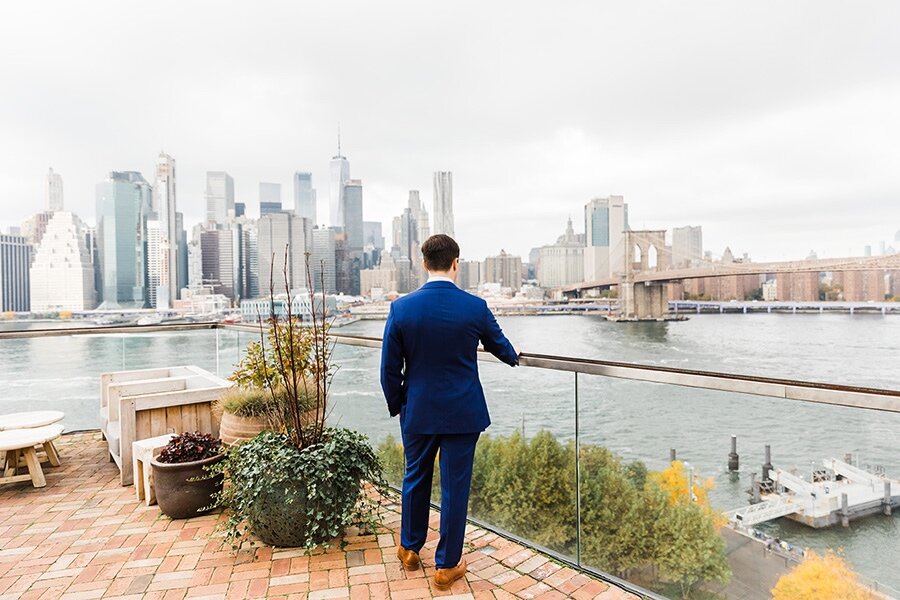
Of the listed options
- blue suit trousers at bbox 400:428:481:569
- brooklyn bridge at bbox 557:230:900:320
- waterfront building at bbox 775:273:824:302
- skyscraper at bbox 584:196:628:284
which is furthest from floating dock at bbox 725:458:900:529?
waterfront building at bbox 775:273:824:302

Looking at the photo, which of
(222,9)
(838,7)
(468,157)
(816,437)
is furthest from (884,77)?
(816,437)

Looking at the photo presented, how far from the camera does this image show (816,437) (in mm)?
1832

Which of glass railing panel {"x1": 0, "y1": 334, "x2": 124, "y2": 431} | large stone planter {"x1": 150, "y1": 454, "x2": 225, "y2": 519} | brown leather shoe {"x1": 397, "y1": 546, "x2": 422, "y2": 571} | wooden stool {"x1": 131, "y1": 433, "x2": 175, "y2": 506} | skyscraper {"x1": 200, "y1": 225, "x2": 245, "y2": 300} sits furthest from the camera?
skyscraper {"x1": 200, "y1": 225, "x2": 245, "y2": 300}

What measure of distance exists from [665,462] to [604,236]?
143ft

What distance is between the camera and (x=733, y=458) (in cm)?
202

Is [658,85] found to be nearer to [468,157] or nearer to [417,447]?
[468,157]

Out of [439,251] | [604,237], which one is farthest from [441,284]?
[604,237]

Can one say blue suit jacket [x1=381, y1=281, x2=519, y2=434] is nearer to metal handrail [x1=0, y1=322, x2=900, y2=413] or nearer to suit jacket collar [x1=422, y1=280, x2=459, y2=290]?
suit jacket collar [x1=422, y1=280, x2=459, y2=290]

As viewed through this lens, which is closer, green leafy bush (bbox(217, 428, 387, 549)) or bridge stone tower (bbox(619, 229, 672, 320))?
green leafy bush (bbox(217, 428, 387, 549))

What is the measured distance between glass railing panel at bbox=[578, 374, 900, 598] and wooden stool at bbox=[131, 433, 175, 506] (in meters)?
2.34

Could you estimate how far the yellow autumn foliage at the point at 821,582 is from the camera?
62.5 inches

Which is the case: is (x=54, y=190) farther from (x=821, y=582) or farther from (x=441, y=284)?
(x=821, y=582)

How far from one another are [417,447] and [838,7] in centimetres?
4663

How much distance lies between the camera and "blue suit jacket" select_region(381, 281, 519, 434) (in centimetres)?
193
